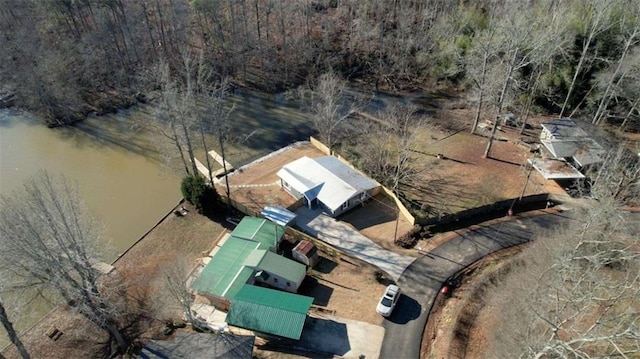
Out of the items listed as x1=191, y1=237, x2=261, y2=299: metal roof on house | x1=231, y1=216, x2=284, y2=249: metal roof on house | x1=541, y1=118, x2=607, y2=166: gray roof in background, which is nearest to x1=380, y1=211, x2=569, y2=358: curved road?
x1=541, y1=118, x2=607, y2=166: gray roof in background

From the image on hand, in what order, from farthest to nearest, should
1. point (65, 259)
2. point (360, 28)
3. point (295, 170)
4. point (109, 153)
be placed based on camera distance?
point (360, 28)
point (109, 153)
point (295, 170)
point (65, 259)

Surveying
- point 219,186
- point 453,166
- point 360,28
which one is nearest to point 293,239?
point 219,186

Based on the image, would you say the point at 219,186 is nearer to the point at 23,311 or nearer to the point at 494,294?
the point at 23,311

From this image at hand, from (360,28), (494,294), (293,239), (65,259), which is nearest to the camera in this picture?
(65,259)

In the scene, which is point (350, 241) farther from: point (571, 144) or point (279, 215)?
point (571, 144)

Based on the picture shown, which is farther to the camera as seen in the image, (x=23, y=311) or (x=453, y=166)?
(x=453, y=166)

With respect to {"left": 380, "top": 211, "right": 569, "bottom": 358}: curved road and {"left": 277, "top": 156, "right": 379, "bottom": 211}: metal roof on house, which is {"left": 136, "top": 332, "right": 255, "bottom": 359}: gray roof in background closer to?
{"left": 380, "top": 211, "right": 569, "bottom": 358}: curved road

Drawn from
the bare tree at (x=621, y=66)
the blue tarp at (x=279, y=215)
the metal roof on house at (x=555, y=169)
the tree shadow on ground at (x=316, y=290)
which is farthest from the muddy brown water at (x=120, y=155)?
the bare tree at (x=621, y=66)

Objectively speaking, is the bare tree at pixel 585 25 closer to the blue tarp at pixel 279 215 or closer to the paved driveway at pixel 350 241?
the paved driveway at pixel 350 241
